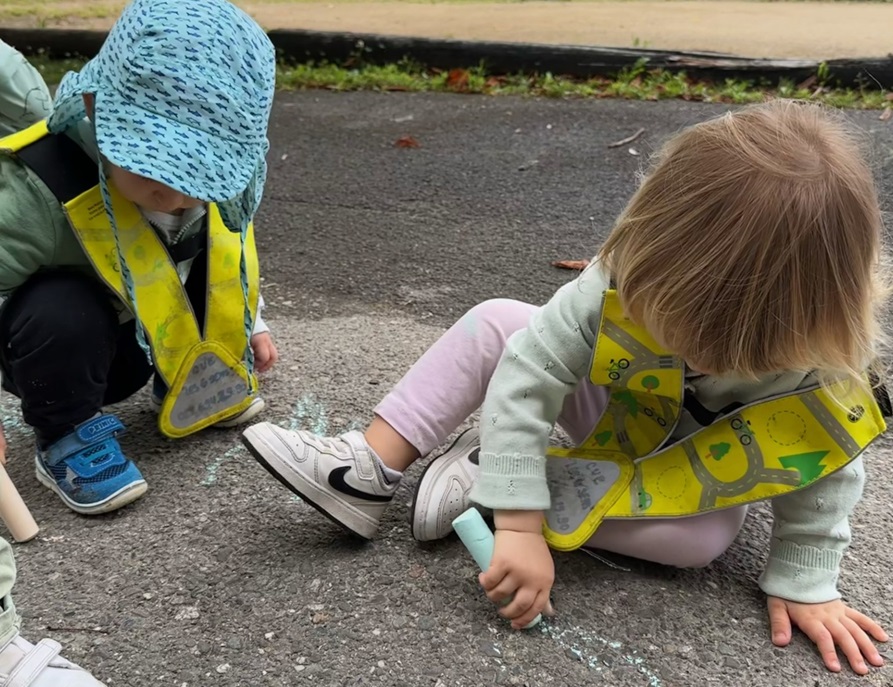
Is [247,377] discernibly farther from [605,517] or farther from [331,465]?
[605,517]

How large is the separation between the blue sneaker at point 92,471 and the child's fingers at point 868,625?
3.99ft

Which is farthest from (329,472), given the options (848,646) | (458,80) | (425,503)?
(458,80)

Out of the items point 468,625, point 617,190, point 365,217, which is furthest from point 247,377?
point 617,190

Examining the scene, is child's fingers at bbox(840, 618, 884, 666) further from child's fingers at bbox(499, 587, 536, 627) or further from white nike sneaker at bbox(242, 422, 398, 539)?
white nike sneaker at bbox(242, 422, 398, 539)

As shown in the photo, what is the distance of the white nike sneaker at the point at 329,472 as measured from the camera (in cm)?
139

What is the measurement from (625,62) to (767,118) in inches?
154

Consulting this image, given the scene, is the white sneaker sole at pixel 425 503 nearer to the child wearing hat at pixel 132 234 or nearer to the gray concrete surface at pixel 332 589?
the gray concrete surface at pixel 332 589

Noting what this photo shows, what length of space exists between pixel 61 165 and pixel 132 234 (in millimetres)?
163

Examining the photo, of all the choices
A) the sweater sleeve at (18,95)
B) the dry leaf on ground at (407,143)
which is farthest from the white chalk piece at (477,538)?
the dry leaf on ground at (407,143)

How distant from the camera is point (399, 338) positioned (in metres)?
2.21

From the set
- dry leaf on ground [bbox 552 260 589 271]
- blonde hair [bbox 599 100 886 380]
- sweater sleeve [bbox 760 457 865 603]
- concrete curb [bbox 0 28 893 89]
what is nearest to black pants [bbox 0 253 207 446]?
blonde hair [bbox 599 100 886 380]

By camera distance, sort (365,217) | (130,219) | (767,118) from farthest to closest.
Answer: (365,217) → (130,219) → (767,118)

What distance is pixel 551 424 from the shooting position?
136 centimetres

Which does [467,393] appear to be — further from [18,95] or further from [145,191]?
[18,95]
